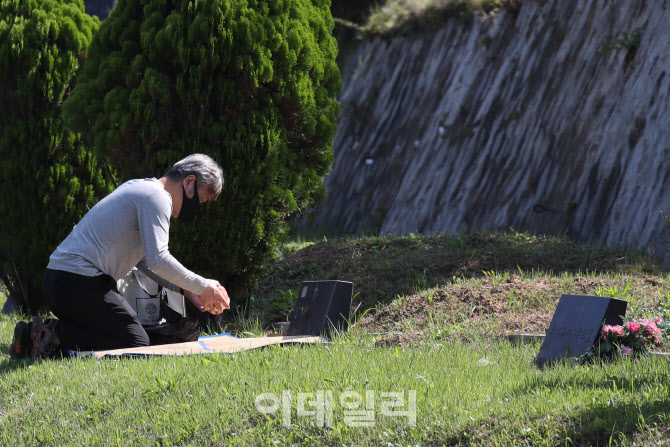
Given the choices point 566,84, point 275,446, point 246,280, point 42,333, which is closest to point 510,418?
point 275,446

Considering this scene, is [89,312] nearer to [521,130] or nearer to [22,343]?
[22,343]

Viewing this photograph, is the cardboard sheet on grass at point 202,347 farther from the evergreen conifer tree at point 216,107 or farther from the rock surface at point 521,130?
the rock surface at point 521,130

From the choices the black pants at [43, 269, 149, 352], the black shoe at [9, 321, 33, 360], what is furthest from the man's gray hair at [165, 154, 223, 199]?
the black shoe at [9, 321, 33, 360]

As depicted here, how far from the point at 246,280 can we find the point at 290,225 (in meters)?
0.67

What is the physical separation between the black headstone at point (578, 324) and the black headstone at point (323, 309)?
67.4 inches

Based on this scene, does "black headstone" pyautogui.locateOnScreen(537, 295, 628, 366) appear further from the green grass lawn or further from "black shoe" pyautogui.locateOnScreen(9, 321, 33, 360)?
"black shoe" pyautogui.locateOnScreen(9, 321, 33, 360)

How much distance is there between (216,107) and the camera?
648cm

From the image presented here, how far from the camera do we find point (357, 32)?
16.8 metres

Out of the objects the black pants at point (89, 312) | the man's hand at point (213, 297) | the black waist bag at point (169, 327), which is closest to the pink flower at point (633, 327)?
the man's hand at point (213, 297)

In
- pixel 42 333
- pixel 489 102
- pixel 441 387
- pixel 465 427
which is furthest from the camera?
pixel 489 102

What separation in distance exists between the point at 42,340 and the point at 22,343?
10.8 inches

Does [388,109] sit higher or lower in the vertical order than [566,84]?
lower

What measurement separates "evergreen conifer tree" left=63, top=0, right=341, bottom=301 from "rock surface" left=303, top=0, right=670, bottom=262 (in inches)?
161

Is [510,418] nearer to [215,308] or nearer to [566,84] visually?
[215,308]
